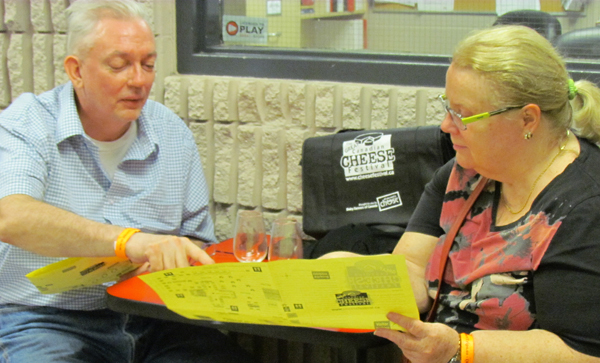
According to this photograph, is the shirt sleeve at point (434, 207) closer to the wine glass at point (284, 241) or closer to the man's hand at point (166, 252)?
the wine glass at point (284, 241)

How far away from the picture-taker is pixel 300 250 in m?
1.75

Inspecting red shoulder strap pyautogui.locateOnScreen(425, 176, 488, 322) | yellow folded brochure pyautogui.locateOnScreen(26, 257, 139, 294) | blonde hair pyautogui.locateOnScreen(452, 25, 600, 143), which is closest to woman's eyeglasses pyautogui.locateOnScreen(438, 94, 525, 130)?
blonde hair pyautogui.locateOnScreen(452, 25, 600, 143)

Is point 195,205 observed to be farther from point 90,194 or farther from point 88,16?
point 88,16

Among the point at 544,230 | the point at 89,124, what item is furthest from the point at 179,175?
the point at 544,230

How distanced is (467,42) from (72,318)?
1.38 metres

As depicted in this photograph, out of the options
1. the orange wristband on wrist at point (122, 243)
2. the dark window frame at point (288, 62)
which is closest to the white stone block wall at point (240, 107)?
the dark window frame at point (288, 62)

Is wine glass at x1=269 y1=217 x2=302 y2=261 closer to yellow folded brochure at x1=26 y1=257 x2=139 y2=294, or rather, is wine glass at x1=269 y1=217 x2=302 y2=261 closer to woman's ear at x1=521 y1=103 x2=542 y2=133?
yellow folded brochure at x1=26 y1=257 x2=139 y2=294

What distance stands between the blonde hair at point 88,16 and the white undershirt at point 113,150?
0.97ft

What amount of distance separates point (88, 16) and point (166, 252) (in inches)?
33.0

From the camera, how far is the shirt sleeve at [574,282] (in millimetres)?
1272

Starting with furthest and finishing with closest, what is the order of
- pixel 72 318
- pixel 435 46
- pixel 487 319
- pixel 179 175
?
pixel 435 46 → pixel 179 175 → pixel 72 318 → pixel 487 319

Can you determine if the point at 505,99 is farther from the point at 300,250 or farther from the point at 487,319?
the point at 300,250

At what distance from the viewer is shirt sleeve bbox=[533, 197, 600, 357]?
127 cm

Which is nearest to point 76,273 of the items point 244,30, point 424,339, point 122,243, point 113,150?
point 122,243
